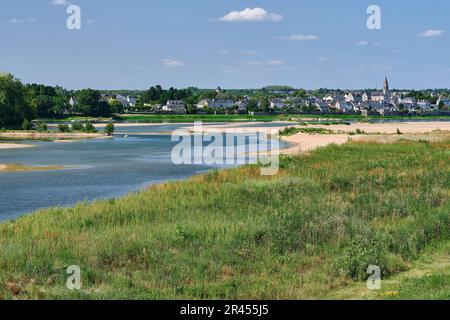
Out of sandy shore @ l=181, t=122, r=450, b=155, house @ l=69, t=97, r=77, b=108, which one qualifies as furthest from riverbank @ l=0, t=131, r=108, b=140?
house @ l=69, t=97, r=77, b=108

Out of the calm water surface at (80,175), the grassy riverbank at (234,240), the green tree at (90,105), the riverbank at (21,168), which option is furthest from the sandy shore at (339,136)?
the green tree at (90,105)

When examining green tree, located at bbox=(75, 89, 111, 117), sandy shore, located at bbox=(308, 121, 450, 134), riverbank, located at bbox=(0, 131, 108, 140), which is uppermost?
green tree, located at bbox=(75, 89, 111, 117)

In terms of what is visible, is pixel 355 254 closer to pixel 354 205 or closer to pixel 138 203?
pixel 354 205

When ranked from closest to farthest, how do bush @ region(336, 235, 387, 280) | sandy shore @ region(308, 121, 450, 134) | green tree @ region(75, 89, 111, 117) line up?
bush @ region(336, 235, 387, 280) < sandy shore @ region(308, 121, 450, 134) < green tree @ region(75, 89, 111, 117)

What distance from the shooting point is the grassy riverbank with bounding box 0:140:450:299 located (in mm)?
13023

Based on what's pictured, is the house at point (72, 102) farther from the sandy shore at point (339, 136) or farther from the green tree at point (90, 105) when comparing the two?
the sandy shore at point (339, 136)

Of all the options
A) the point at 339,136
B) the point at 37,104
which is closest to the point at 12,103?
the point at 37,104

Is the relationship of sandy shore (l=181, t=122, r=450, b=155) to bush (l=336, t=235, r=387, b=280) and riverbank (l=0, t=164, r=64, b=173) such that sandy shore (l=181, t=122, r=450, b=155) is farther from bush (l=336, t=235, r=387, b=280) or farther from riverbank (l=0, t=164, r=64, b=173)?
bush (l=336, t=235, r=387, b=280)

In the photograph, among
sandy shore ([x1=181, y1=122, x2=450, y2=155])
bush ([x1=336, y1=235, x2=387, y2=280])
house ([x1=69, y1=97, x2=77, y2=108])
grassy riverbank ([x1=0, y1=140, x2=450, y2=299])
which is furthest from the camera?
house ([x1=69, y1=97, x2=77, y2=108])

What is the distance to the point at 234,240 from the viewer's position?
16547mm

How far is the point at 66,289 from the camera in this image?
12.4 metres

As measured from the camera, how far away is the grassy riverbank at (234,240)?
13.0m

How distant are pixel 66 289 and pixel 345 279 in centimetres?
610
